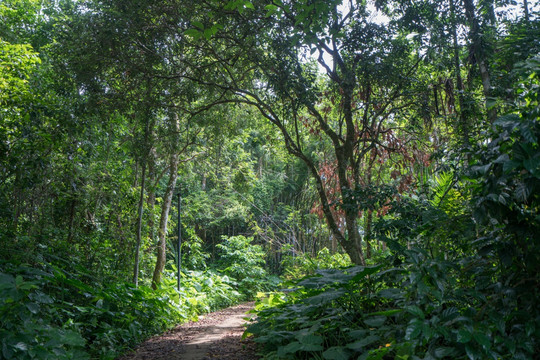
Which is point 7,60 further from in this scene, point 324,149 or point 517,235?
point 324,149

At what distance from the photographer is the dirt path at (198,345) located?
4613 millimetres

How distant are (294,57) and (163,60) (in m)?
2.37

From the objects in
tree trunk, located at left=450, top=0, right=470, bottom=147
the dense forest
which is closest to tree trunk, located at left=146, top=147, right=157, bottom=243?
the dense forest

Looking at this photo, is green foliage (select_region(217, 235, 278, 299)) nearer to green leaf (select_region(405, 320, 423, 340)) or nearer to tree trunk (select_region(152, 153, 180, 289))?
tree trunk (select_region(152, 153, 180, 289))

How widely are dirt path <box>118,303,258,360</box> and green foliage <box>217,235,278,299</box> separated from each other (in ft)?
23.2

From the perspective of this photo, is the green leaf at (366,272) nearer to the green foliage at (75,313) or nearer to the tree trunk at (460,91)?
the green foliage at (75,313)

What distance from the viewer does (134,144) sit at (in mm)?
7453

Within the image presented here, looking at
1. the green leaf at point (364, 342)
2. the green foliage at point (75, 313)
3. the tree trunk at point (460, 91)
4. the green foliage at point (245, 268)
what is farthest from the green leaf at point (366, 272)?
the green foliage at point (245, 268)

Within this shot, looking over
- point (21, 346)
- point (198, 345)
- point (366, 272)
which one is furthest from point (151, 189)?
point (366, 272)

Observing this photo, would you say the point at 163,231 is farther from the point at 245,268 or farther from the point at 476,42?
the point at 476,42

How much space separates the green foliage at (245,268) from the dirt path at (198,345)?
7083mm

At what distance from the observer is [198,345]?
533 cm

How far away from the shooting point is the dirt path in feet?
15.1

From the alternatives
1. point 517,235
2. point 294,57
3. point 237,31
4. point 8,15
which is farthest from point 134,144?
point 8,15
